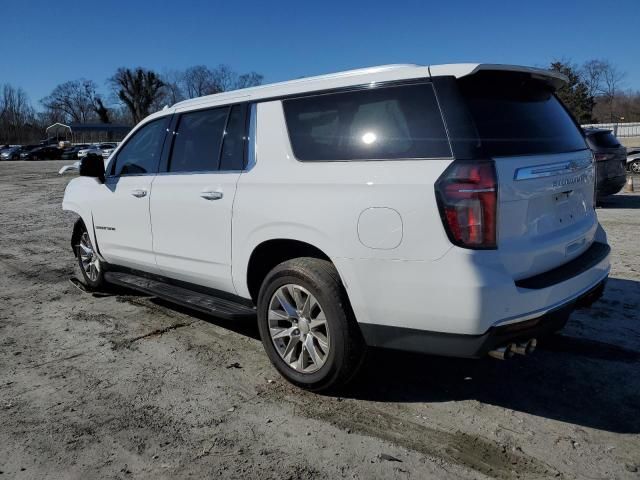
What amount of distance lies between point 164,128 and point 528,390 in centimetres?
350

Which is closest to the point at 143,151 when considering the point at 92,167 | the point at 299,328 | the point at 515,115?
the point at 92,167

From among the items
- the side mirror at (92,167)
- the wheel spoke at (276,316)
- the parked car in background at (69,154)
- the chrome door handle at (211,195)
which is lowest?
the parked car in background at (69,154)

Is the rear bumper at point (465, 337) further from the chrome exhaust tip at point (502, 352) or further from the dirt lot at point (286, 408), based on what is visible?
the dirt lot at point (286, 408)

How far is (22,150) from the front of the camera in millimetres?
54188

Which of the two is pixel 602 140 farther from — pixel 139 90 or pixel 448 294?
pixel 139 90

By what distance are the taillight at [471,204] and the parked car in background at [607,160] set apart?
982cm

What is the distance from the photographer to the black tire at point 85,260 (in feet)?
18.7

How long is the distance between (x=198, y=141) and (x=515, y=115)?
94.0 inches

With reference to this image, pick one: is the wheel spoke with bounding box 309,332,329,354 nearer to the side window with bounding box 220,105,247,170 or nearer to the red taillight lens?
the side window with bounding box 220,105,247,170

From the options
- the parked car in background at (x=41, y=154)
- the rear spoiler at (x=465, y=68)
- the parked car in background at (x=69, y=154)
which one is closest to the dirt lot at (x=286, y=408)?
the rear spoiler at (x=465, y=68)

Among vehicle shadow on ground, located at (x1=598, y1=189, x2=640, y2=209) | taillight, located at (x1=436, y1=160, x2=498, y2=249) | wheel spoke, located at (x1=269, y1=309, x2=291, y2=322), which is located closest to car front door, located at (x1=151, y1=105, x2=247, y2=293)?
wheel spoke, located at (x1=269, y1=309, x2=291, y2=322)

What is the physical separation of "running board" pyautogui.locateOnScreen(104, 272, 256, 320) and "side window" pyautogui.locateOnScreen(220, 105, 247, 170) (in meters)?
1.00

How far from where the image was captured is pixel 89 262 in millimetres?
5938

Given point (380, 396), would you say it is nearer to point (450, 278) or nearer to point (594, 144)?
point (450, 278)
